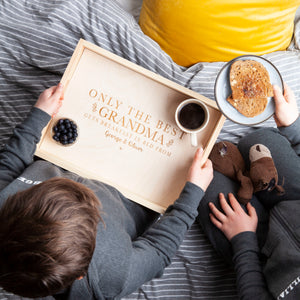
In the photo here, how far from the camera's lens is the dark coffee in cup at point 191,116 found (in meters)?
0.75

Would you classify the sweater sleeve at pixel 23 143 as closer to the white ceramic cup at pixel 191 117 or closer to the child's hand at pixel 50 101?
the child's hand at pixel 50 101

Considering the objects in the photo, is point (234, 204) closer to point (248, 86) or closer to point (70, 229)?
point (248, 86)

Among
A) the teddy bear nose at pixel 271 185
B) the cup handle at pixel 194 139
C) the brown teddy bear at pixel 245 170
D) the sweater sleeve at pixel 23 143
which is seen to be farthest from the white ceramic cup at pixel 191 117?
the sweater sleeve at pixel 23 143

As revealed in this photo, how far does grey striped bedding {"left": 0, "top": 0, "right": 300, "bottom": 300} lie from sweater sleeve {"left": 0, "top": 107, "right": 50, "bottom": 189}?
8.2 inches

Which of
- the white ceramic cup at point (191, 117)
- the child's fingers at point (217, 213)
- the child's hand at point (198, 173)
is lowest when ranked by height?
the child's fingers at point (217, 213)

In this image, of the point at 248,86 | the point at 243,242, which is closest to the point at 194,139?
the point at 248,86

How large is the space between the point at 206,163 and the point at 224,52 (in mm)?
329

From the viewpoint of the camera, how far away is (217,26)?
2.66 feet

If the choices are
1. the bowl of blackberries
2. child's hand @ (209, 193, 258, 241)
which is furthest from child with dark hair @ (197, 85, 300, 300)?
the bowl of blackberries

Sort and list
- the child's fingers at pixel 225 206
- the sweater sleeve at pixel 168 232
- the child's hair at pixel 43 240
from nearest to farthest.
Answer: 1. the child's hair at pixel 43 240
2. the sweater sleeve at pixel 168 232
3. the child's fingers at pixel 225 206

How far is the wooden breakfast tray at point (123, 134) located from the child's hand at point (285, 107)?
0.64ft

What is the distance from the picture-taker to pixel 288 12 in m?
0.83

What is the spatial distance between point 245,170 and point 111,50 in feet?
1.75

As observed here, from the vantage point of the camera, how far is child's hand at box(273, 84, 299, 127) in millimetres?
722
